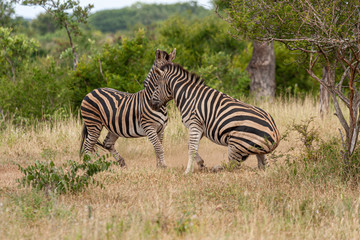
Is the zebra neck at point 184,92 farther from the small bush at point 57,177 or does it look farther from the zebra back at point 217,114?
the small bush at point 57,177

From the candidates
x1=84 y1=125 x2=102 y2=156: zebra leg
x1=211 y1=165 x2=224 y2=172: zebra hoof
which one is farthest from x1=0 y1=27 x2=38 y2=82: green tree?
x1=211 y1=165 x2=224 y2=172: zebra hoof

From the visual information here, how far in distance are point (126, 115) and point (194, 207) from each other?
127 inches

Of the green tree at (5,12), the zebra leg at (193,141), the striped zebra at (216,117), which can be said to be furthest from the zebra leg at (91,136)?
the green tree at (5,12)

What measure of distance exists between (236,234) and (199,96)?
11.3 ft

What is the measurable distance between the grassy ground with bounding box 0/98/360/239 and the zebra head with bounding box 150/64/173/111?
1.23 metres

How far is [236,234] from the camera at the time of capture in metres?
4.26

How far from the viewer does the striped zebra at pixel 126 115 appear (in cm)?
774

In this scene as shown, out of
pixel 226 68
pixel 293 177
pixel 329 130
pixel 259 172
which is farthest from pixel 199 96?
pixel 226 68

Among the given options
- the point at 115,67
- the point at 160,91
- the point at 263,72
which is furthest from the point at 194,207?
the point at 263,72

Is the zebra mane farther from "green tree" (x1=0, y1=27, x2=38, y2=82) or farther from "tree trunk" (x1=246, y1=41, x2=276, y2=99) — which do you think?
"green tree" (x1=0, y1=27, x2=38, y2=82)

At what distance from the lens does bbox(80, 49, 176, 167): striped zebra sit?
774cm

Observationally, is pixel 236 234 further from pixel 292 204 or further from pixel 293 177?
pixel 293 177

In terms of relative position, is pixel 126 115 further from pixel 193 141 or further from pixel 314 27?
pixel 314 27

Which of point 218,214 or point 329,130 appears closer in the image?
point 218,214
